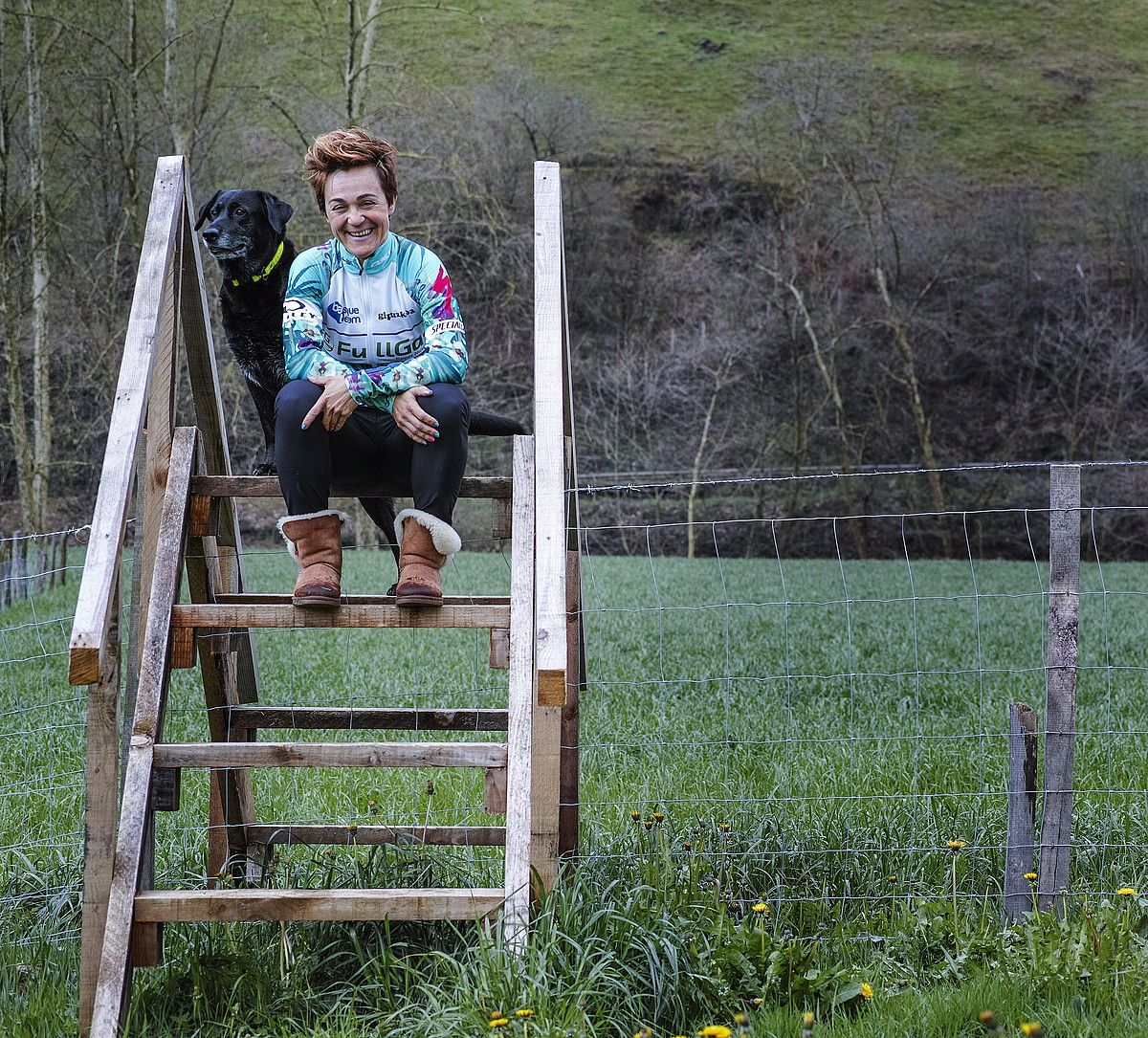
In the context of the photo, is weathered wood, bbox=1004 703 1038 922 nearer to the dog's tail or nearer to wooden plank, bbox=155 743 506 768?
wooden plank, bbox=155 743 506 768

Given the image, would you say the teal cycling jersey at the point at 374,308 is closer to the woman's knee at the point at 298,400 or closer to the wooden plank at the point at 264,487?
the woman's knee at the point at 298,400

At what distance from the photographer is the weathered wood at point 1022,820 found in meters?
3.40

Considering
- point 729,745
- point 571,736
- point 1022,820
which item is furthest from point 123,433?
point 729,745

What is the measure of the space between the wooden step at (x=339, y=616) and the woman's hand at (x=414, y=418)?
1.55 ft

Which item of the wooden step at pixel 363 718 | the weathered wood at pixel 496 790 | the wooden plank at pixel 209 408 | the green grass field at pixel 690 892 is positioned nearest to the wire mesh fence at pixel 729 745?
the green grass field at pixel 690 892

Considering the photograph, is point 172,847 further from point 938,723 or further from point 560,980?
point 938,723

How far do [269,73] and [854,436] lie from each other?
15.3 m

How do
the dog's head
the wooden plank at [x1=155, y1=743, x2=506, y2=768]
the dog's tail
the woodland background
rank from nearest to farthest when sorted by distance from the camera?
the wooden plank at [x1=155, y1=743, x2=506, y2=768] → the dog's head → the dog's tail → the woodland background

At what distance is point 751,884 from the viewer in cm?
361

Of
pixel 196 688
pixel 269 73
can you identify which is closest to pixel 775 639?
pixel 196 688

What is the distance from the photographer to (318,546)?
308 cm

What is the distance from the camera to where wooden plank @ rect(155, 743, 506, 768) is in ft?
9.09

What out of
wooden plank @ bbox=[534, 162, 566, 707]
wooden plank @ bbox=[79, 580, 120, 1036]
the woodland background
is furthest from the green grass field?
the woodland background

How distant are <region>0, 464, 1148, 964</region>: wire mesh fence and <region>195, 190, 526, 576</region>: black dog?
1147 mm
